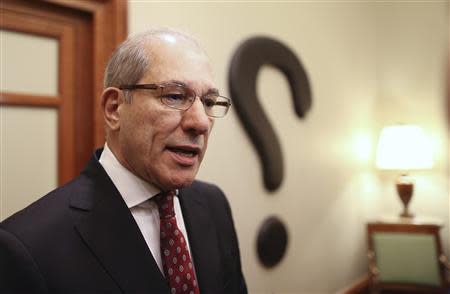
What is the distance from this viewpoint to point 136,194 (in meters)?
1.05

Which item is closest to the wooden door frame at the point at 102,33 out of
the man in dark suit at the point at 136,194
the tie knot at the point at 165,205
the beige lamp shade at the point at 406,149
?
the man in dark suit at the point at 136,194

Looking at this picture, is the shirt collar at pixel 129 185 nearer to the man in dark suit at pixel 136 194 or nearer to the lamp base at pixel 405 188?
the man in dark suit at pixel 136 194

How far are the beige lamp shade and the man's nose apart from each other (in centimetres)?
262

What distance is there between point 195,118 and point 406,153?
265 centimetres

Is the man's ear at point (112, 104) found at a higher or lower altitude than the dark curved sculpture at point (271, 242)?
higher

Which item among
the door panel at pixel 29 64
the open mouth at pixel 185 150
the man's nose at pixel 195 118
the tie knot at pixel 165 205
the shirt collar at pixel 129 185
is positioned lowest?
the tie knot at pixel 165 205

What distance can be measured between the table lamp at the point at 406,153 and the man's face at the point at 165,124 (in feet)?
8.55

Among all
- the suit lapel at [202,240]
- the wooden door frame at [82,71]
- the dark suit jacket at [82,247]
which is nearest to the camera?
the dark suit jacket at [82,247]

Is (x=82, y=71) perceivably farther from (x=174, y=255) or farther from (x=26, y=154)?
(x=174, y=255)

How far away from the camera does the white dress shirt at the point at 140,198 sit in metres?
1.05

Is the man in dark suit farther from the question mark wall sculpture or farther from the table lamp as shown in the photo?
the table lamp

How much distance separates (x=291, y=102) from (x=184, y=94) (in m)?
1.87

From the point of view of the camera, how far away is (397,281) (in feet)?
10.5

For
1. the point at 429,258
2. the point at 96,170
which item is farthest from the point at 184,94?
the point at 429,258
